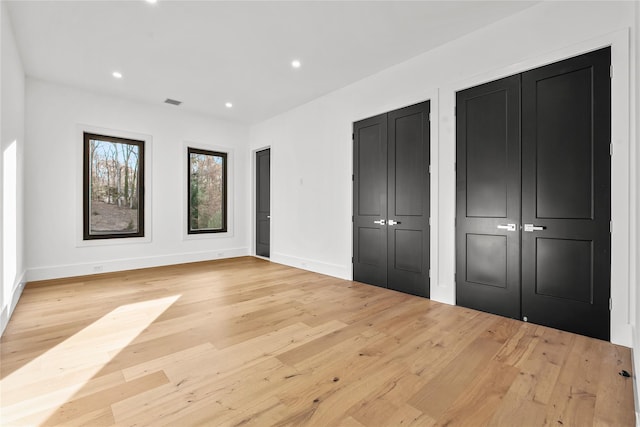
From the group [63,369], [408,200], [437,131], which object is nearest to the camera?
[63,369]

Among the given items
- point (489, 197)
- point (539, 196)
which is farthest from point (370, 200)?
point (539, 196)

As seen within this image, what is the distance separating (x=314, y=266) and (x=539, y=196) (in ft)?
11.4

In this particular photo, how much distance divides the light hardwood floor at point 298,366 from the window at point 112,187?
1.97 m

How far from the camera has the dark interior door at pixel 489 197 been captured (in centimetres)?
305

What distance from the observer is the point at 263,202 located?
22.5 feet

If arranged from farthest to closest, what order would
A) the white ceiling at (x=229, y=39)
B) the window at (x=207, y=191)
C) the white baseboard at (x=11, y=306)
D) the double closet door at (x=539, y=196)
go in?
the window at (x=207, y=191) < the white ceiling at (x=229, y=39) < the white baseboard at (x=11, y=306) < the double closet door at (x=539, y=196)

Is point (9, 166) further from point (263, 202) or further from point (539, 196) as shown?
point (539, 196)

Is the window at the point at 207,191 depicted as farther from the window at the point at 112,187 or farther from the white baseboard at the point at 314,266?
the white baseboard at the point at 314,266

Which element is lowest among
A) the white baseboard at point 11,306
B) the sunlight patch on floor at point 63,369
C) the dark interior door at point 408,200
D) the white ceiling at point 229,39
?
the sunlight patch on floor at point 63,369

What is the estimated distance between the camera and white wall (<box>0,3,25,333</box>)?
2.81 m

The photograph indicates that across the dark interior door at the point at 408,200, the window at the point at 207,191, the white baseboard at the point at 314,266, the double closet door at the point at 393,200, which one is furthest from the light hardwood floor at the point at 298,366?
the window at the point at 207,191

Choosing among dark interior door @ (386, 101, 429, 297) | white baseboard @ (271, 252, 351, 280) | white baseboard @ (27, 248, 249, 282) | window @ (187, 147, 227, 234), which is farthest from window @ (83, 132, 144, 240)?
dark interior door @ (386, 101, 429, 297)

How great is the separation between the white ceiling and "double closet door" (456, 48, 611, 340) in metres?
0.87

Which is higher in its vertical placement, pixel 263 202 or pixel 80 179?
pixel 80 179
